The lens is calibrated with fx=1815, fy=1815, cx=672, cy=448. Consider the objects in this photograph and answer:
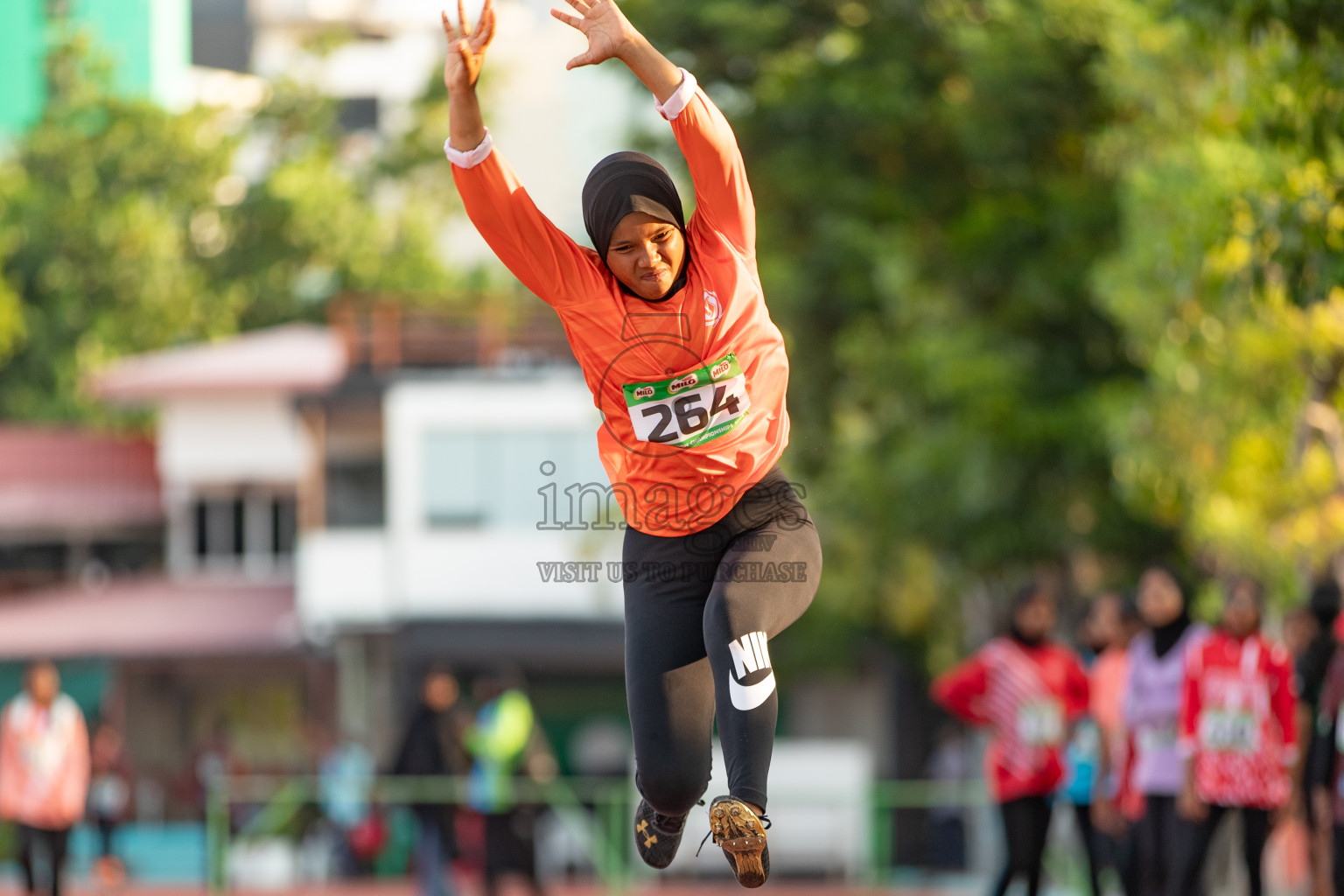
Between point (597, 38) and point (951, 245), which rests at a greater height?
point (951, 245)

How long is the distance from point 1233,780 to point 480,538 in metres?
21.5

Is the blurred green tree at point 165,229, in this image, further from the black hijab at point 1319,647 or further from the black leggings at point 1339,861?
the black leggings at point 1339,861

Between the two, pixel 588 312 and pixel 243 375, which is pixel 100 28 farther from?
pixel 588 312

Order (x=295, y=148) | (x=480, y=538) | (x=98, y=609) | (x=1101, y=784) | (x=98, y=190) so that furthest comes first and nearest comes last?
1. (x=295, y=148)
2. (x=98, y=190)
3. (x=98, y=609)
4. (x=480, y=538)
5. (x=1101, y=784)

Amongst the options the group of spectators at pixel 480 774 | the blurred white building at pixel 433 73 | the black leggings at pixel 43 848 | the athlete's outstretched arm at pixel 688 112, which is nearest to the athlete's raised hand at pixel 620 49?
the athlete's outstretched arm at pixel 688 112

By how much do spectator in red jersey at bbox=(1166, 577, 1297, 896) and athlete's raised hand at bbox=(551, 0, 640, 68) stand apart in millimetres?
4857

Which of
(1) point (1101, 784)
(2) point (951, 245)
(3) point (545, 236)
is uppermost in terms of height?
(2) point (951, 245)

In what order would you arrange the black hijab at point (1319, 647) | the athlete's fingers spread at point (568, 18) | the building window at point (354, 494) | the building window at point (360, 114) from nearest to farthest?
the athlete's fingers spread at point (568, 18), the black hijab at point (1319, 647), the building window at point (354, 494), the building window at point (360, 114)

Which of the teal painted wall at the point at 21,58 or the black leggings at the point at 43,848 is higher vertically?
the teal painted wall at the point at 21,58

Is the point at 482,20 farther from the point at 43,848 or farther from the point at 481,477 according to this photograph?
the point at 481,477

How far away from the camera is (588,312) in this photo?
15.4 feet

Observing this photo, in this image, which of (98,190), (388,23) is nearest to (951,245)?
(98,190)

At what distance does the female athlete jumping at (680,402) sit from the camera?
455 centimetres

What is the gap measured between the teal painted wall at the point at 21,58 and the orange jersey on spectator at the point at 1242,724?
18.2m
